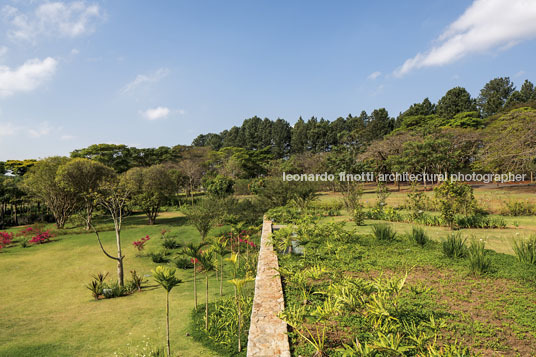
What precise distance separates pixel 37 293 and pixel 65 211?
42.6 ft

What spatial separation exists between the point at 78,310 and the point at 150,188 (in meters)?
12.4

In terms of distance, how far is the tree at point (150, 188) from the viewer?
688 inches

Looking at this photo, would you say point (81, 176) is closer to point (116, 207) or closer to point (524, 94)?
point (116, 207)

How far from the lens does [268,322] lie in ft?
10.8

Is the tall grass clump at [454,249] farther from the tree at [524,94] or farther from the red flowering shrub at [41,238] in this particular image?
the tree at [524,94]

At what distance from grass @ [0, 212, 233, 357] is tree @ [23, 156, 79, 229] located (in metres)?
6.64

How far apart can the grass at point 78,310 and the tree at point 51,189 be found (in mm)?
6638

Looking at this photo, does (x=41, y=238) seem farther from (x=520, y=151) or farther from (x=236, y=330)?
(x=520, y=151)

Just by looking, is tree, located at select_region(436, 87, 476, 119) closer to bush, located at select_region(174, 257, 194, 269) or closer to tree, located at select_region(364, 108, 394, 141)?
tree, located at select_region(364, 108, 394, 141)

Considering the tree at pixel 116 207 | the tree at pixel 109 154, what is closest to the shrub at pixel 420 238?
the tree at pixel 116 207

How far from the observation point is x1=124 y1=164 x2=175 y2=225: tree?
57.3ft

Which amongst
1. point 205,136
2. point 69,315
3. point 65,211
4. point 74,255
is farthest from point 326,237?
point 205,136

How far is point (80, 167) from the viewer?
17.4m

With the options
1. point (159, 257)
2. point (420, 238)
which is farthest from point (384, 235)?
point (159, 257)
